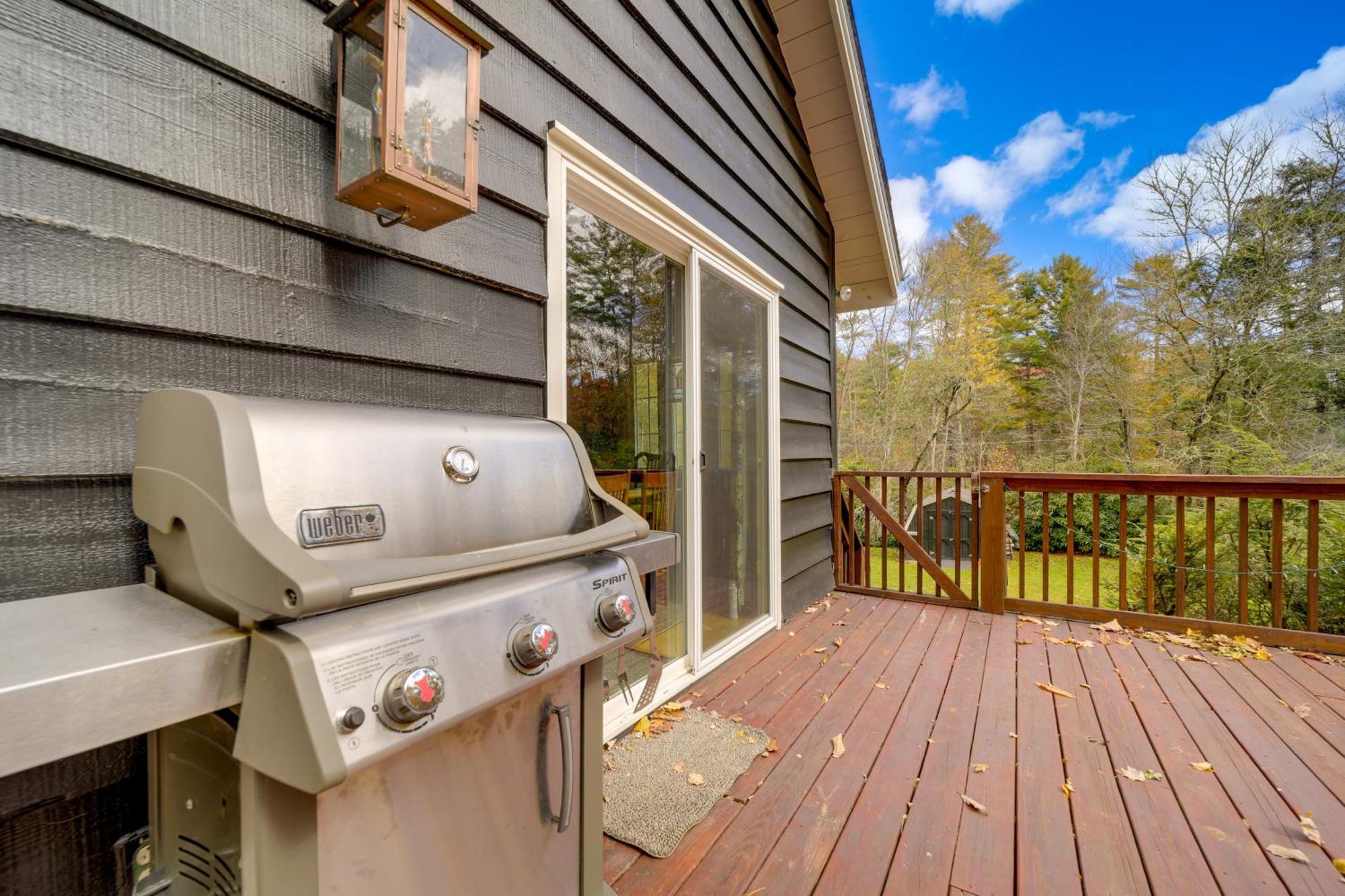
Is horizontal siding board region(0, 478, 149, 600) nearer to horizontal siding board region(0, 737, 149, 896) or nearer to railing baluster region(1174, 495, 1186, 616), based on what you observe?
horizontal siding board region(0, 737, 149, 896)

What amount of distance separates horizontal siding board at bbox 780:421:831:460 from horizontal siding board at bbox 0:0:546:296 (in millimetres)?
2587

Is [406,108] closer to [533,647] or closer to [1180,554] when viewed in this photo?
[533,647]

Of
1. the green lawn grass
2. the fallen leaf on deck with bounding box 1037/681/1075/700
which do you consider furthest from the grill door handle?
the green lawn grass

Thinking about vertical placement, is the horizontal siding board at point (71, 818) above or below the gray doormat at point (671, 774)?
above

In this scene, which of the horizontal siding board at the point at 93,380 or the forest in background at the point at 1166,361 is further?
the forest in background at the point at 1166,361

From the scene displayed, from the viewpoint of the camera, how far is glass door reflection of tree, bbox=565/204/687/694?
2365 mm

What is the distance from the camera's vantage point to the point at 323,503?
68 centimetres

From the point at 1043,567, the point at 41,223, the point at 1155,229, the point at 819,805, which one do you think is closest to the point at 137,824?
the point at 41,223

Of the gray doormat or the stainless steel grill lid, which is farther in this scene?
the gray doormat

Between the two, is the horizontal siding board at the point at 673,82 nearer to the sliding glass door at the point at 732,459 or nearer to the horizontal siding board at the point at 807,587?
the sliding glass door at the point at 732,459

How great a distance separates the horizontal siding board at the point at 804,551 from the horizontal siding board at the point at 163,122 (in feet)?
9.11

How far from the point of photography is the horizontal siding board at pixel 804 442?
342 cm

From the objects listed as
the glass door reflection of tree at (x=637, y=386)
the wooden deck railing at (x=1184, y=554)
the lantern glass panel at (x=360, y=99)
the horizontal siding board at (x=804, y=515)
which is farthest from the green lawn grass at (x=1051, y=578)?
the lantern glass panel at (x=360, y=99)

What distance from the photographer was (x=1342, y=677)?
2.51m
